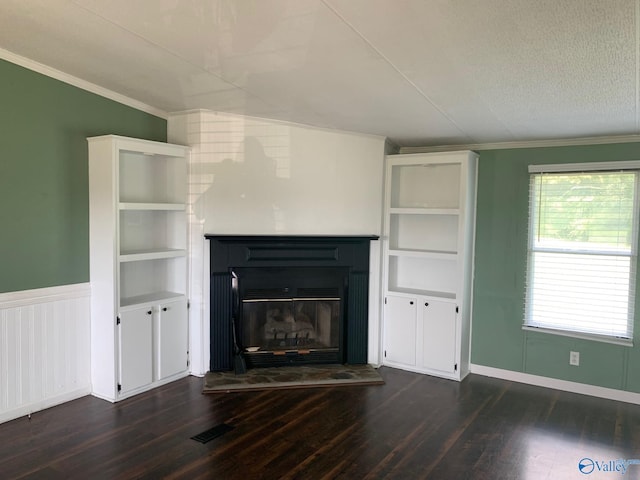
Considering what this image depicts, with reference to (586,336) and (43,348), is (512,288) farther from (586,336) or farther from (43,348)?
(43,348)

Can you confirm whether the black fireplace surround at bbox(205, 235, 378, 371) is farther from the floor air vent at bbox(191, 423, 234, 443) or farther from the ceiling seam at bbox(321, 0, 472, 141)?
the ceiling seam at bbox(321, 0, 472, 141)

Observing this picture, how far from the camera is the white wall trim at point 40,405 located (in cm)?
331

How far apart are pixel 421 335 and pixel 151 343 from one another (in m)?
2.51

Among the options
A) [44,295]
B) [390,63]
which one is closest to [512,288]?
[390,63]

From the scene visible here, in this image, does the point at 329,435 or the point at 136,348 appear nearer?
the point at 329,435

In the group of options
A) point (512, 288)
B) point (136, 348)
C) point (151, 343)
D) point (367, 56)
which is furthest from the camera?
point (512, 288)

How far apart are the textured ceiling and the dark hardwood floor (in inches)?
90.3

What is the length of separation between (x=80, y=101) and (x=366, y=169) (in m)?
2.55

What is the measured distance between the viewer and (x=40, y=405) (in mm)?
3504

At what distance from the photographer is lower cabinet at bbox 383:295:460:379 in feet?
14.5

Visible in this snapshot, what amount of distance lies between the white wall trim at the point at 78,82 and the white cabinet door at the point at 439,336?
3152mm

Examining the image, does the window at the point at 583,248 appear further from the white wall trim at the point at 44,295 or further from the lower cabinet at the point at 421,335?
the white wall trim at the point at 44,295

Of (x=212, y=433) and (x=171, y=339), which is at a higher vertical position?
(x=171, y=339)

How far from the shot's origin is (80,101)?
370cm
